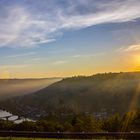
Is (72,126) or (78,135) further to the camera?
(72,126)

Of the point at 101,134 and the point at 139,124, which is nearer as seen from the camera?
the point at 101,134

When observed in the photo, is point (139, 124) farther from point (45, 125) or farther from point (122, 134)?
point (122, 134)

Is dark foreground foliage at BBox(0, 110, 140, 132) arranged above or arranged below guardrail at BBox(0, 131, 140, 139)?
below

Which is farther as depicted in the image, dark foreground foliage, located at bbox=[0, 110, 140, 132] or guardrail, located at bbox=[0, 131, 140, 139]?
dark foreground foliage, located at bbox=[0, 110, 140, 132]

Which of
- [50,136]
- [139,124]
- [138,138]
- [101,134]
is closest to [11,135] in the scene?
[50,136]

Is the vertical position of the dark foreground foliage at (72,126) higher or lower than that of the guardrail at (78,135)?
lower

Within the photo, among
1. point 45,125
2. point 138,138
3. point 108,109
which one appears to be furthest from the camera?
point 108,109

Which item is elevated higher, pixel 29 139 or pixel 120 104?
pixel 29 139

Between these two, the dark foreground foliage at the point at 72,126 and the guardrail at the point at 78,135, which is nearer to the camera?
the guardrail at the point at 78,135

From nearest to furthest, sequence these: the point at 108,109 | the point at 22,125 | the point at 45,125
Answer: the point at 22,125 → the point at 45,125 → the point at 108,109

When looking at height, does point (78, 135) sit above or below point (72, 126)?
above

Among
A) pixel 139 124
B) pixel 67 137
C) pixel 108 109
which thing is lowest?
pixel 108 109
